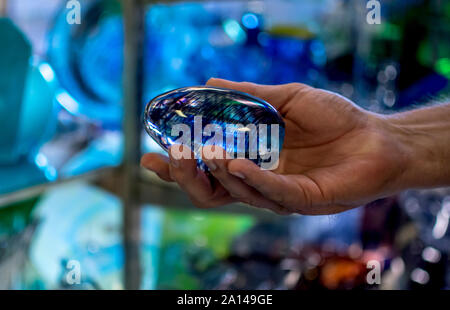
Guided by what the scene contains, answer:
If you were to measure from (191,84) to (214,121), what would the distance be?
45 centimetres

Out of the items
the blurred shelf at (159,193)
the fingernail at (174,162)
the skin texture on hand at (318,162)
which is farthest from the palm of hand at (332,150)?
the blurred shelf at (159,193)

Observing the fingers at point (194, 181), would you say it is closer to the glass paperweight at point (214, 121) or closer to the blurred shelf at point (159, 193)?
the glass paperweight at point (214, 121)

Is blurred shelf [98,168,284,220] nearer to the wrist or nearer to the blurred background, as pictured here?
the blurred background

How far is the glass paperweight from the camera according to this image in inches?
16.0

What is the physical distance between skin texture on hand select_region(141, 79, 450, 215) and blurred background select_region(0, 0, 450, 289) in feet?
0.95

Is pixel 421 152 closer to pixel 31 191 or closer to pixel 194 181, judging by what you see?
pixel 194 181

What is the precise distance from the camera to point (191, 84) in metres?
0.84

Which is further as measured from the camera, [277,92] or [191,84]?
[191,84]

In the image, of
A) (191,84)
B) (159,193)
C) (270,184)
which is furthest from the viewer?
(159,193)

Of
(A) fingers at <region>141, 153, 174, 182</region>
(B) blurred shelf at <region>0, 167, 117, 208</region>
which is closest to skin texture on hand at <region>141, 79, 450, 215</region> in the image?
(A) fingers at <region>141, 153, 174, 182</region>

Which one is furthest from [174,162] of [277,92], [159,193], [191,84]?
[159,193]

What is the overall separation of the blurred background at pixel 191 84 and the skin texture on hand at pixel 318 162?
29 cm
